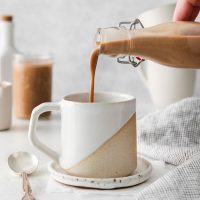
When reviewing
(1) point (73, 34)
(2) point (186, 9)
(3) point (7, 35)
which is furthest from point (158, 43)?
(1) point (73, 34)

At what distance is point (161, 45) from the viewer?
899 millimetres

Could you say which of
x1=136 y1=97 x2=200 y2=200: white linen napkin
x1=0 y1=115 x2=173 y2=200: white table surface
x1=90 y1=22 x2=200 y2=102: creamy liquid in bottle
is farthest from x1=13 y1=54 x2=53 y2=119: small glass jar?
x1=90 y1=22 x2=200 y2=102: creamy liquid in bottle

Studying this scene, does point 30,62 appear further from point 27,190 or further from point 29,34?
point 27,190

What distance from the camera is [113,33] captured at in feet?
2.83

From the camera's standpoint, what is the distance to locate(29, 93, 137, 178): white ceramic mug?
33.9 inches

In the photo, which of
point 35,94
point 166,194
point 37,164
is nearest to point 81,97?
point 37,164

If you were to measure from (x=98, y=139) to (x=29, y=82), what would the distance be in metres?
0.54

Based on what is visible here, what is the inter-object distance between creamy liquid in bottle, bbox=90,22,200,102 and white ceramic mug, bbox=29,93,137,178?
0.06m

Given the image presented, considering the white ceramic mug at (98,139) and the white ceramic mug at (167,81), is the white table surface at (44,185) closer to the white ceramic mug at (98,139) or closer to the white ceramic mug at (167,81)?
the white ceramic mug at (98,139)

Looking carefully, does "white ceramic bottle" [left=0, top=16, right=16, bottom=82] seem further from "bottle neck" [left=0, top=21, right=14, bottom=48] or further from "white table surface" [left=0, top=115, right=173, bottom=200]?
"white table surface" [left=0, top=115, right=173, bottom=200]

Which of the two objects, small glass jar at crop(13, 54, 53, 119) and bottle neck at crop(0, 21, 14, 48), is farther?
bottle neck at crop(0, 21, 14, 48)

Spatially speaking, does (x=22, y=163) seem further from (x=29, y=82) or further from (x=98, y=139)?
(x=29, y=82)

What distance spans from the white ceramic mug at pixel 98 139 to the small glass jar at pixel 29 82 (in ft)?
1.62

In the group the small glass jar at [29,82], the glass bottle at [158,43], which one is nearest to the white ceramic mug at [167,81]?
the small glass jar at [29,82]
